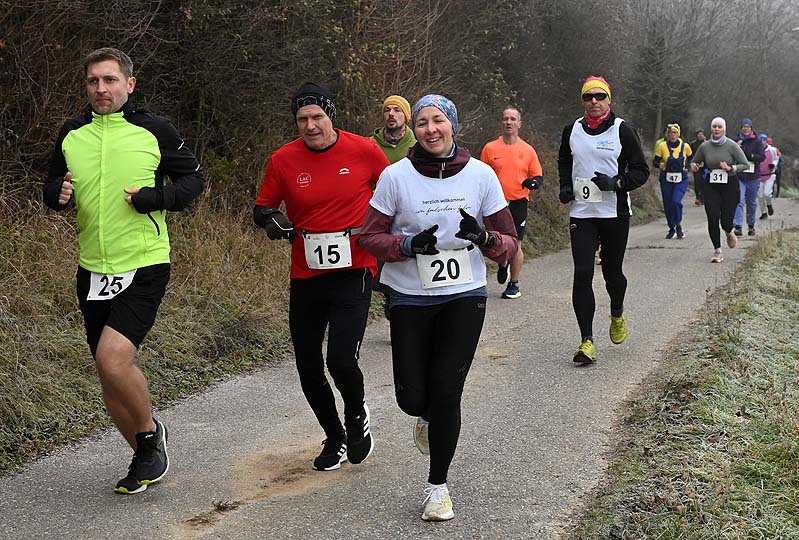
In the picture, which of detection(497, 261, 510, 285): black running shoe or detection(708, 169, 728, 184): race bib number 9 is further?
detection(708, 169, 728, 184): race bib number 9

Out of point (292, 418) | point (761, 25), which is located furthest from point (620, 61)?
point (761, 25)

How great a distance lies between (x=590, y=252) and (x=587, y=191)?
1.52ft

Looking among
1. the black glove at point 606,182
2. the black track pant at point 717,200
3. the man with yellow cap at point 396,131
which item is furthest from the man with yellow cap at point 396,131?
the black track pant at point 717,200

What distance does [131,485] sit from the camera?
4867mm

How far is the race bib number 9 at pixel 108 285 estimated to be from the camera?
471cm

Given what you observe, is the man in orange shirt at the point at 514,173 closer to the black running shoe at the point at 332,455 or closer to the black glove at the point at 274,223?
the black running shoe at the point at 332,455

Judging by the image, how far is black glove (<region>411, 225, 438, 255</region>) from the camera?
436 centimetres

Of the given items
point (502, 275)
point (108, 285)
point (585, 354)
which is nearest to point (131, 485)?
point (108, 285)

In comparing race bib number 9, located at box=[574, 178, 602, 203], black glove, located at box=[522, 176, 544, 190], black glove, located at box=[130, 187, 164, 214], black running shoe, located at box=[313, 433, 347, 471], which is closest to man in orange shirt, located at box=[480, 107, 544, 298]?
black glove, located at box=[522, 176, 544, 190]

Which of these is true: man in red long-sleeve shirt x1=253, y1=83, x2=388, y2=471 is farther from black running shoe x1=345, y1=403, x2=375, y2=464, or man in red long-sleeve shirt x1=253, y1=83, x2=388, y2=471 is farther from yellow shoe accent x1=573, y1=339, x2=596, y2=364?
yellow shoe accent x1=573, y1=339, x2=596, y2=364

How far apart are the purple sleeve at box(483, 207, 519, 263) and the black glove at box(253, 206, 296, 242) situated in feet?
3.36

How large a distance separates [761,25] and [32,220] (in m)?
50.7

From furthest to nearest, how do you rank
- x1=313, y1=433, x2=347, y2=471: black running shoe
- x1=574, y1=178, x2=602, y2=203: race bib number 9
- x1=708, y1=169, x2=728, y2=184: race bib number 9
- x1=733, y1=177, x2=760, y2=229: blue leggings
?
x1=733, y1=177, x2=760, y2=229: blue leggings
x1=708, y1=169, x2=728, y2=184: race bib number 9
x1=574, y1=178, x2=602, y2=203: race bib number 9
x1=313, y1=433, x2=347, y2=471: black running shoe

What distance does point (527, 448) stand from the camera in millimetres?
5570
